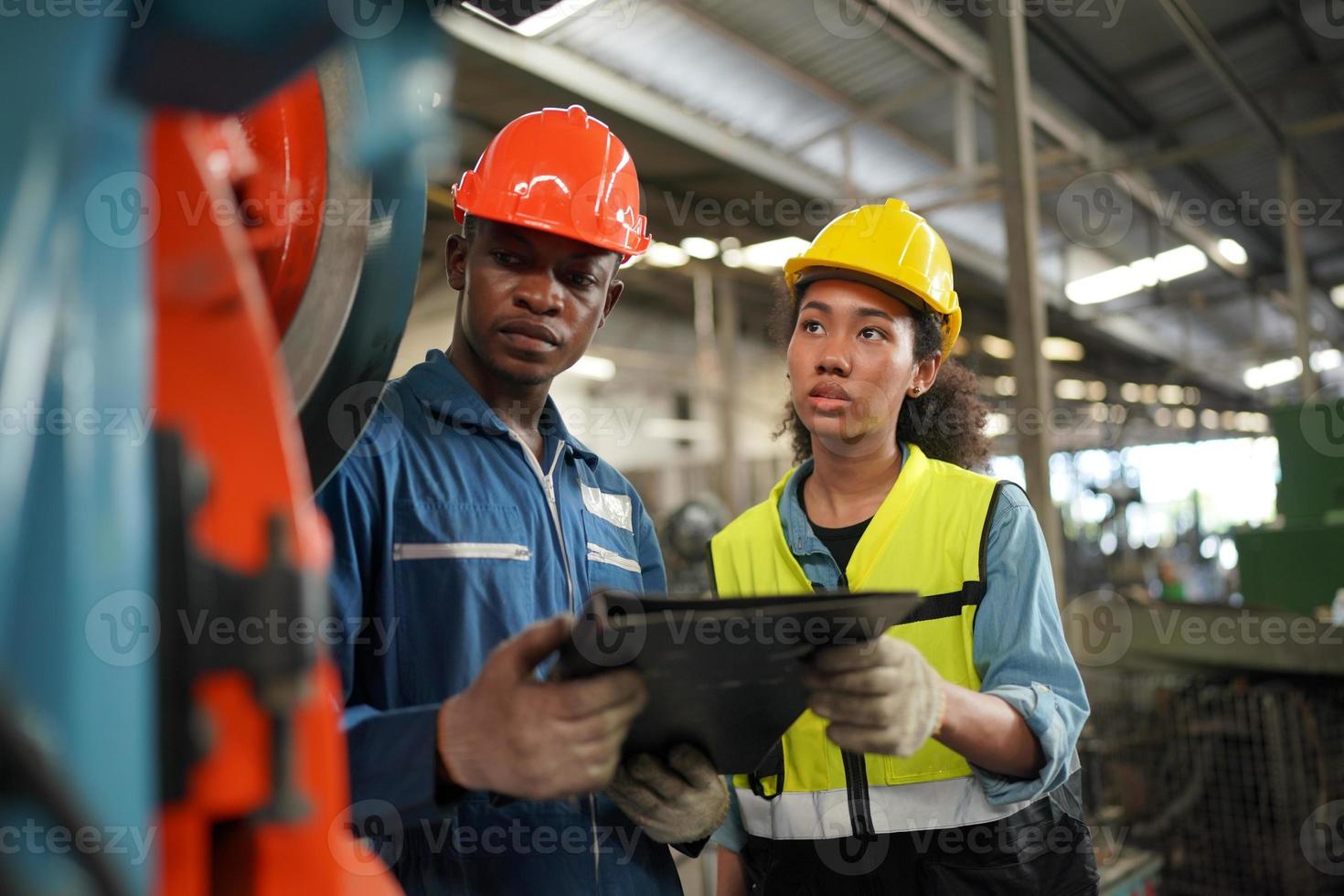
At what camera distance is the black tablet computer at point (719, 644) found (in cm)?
90

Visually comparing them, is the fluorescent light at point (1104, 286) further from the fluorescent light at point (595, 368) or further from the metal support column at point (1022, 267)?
the metal support column at point (1022, 267)

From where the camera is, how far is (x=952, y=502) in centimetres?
164

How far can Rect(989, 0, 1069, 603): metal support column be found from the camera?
12.9ft

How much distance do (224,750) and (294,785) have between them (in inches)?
1.9

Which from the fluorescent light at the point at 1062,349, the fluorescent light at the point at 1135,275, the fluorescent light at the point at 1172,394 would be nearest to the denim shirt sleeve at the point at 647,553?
the fluorescent light at the point at 1135,275

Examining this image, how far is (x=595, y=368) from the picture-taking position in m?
15.0

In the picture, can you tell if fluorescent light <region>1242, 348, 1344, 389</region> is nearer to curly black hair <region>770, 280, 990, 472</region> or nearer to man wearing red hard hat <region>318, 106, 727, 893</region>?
curly black hair <region>770, 280, 990, 472</region>

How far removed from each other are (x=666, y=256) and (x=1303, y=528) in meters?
6.90

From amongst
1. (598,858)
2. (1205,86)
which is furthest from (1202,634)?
(1205,86)

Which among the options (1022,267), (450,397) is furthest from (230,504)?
(1022,267)

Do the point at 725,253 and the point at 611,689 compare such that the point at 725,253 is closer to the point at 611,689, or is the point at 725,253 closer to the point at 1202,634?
the point at 1202,634

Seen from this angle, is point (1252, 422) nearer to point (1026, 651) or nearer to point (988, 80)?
point (988, 80)

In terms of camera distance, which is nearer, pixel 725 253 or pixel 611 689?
pixel 611 689

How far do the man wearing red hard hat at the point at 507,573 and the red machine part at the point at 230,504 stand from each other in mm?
357
